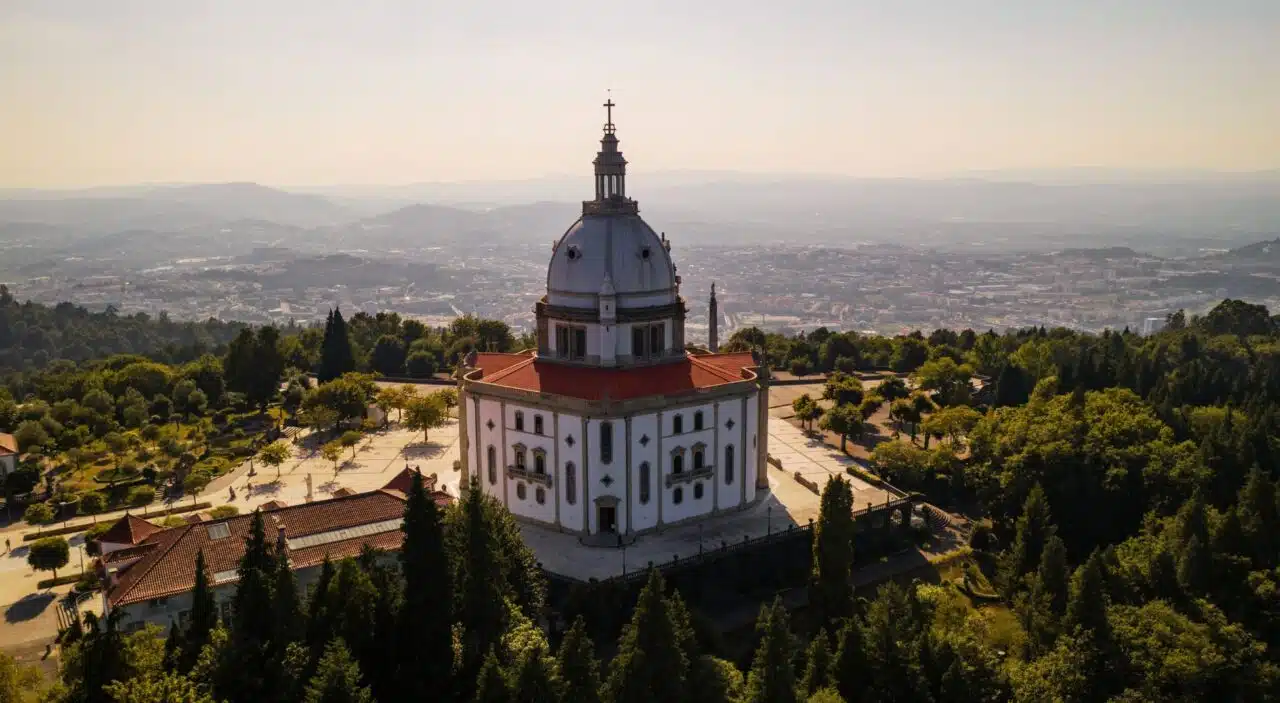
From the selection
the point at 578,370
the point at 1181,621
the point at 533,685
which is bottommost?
the point at 1181,621

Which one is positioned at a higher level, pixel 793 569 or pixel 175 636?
pixel 175 636

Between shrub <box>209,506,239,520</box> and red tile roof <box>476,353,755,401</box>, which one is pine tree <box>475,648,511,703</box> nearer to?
red tile roof <box>476,353,755,401</box>

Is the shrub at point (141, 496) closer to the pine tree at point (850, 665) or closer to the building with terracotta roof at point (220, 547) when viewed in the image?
the building with terracotta roof at point (220, 547)

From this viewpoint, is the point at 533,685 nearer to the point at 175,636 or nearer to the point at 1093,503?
the point at 175,636

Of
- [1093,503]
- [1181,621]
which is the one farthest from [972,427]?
[1181,621]

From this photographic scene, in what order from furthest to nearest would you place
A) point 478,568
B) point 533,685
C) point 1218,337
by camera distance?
point 1218,337 → point 478,568 → point 533,685
